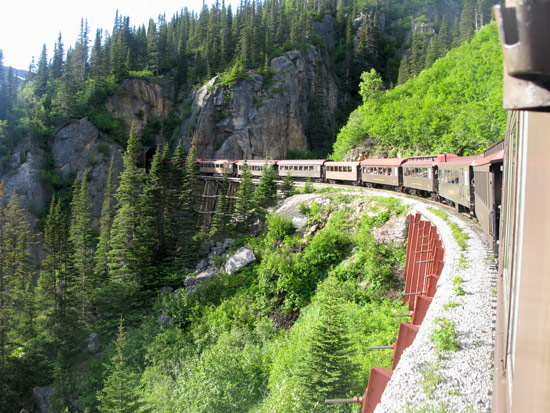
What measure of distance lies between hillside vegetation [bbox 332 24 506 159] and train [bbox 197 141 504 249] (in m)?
9.39

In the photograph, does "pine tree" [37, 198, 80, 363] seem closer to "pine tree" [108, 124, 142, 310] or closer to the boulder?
"pine tree" [108, 124, 142, 310]

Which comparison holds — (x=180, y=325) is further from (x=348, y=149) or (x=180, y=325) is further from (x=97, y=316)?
(x=348, y=149)

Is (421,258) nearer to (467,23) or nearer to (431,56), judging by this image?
(431,56)

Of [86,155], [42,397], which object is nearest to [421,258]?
[42,397]

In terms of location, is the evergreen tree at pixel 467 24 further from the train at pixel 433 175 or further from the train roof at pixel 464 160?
the train roof at pixel 464 160

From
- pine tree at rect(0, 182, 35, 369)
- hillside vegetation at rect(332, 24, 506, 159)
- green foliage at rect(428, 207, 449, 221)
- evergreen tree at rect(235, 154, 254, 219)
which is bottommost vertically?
pine tree at rect(0, 182, 35, 369)

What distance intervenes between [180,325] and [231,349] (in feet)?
25.4

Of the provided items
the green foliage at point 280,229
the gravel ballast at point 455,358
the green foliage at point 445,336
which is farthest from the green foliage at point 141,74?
the green foliage at point 445,336

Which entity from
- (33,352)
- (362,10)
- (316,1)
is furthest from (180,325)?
(316,1)

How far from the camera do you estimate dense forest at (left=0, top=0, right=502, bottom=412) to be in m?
16.2

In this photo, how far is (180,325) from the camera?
1019 inches

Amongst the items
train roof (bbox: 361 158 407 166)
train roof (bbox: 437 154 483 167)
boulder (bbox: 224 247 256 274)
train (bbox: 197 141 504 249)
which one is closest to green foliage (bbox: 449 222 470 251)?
train (bbox: 197 141 504 249)

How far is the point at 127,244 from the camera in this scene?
3294 cm

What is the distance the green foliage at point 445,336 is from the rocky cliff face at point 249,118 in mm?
59924
